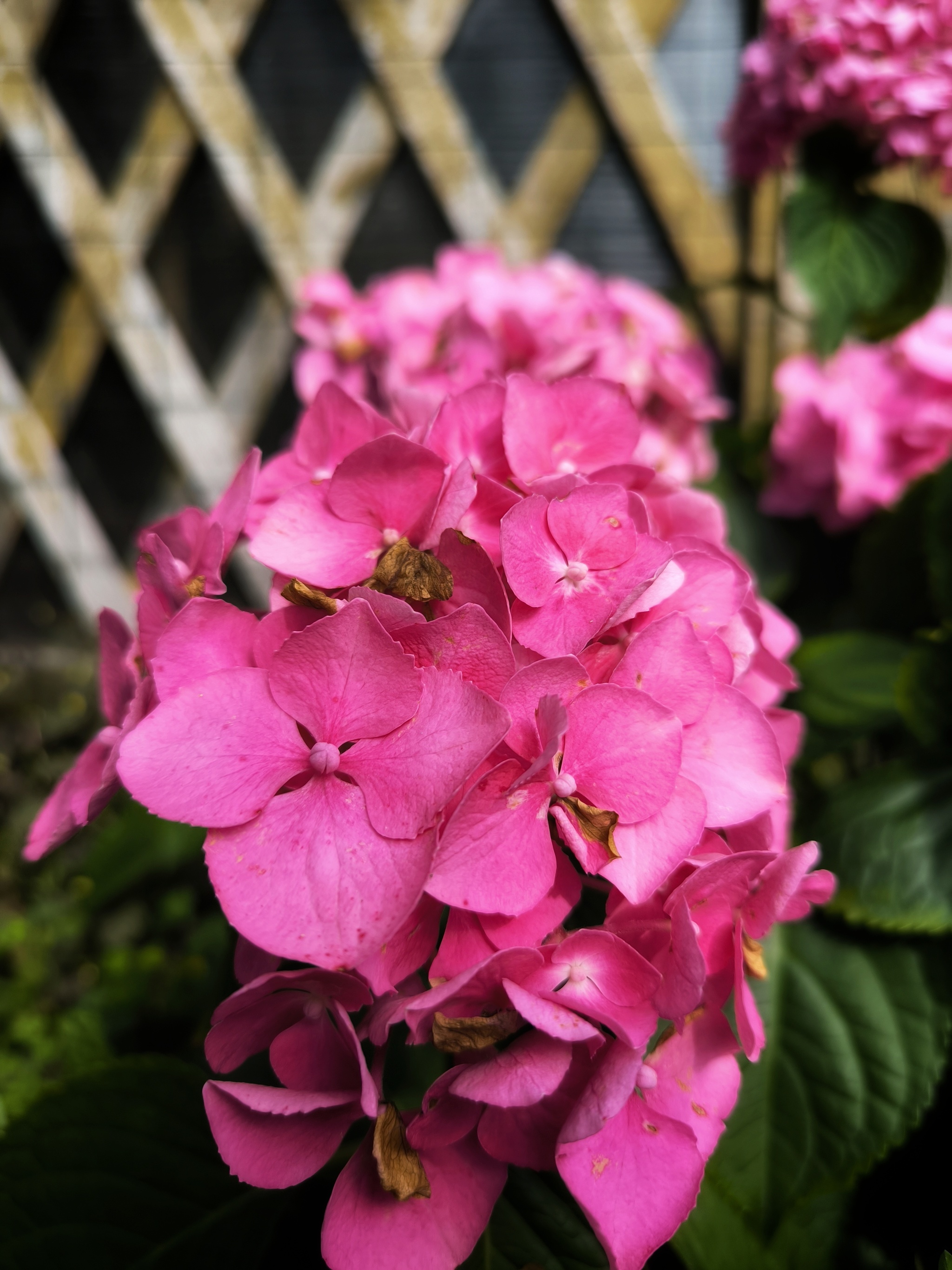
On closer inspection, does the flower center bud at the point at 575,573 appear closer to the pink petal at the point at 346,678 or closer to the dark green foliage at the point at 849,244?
the pink petal at the point at 346,678

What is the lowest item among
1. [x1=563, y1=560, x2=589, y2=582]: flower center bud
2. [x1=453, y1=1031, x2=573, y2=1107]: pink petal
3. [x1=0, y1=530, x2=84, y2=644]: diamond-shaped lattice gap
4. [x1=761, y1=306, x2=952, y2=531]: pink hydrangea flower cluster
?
[x1=0, y1=530, x2=84, y2=644]: diamond-shaped lattice gap

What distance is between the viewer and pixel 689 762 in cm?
27

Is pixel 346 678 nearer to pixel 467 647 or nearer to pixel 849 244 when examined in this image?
pixel 467 647

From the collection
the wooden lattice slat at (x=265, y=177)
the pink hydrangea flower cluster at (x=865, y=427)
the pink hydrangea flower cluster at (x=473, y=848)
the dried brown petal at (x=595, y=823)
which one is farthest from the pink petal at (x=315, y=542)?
the wooden lattice slat at (x=265, y=177)

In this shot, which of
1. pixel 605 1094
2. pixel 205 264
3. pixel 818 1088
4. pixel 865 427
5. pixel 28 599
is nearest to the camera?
pixel 605 1094

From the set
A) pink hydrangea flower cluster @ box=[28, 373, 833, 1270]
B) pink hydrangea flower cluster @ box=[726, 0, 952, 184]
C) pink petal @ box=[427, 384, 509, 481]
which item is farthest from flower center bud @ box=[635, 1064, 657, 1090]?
pink hydrangea flower cluster @ box=[726, 0, 952, 184]

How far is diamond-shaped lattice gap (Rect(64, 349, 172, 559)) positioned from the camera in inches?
48.8

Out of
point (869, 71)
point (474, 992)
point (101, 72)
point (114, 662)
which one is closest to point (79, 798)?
point (114, 662)

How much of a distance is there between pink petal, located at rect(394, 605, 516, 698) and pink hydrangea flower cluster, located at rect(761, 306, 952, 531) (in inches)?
19.7

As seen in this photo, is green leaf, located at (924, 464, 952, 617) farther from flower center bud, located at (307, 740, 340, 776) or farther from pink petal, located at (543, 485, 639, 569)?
flower center bud, located at (307, 740, 340, 776)

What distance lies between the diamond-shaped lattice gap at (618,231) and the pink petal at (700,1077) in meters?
0.98

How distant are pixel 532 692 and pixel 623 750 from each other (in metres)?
0.03

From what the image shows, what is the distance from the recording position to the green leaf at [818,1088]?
40 cm

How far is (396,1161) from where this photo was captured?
0.25 meters
